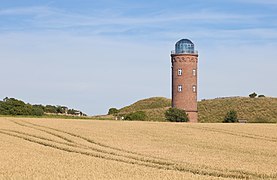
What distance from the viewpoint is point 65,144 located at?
3509cm

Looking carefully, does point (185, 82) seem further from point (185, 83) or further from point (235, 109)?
point (235, 109)

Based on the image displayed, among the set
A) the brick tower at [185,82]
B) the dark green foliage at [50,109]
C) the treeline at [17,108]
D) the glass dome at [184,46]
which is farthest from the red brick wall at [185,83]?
the dark green foliage at [50,109]

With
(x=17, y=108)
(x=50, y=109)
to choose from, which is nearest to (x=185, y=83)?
(x=17, y=108)

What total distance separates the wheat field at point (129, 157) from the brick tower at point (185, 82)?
41.4m

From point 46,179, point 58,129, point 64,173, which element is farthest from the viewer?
point 58,129

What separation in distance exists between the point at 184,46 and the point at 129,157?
62110mm

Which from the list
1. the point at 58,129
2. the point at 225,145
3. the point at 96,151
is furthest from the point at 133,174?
the point at 58,129

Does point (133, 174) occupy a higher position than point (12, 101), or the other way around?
point (12, 101)

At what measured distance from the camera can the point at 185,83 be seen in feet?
282

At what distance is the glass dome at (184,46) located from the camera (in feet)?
292

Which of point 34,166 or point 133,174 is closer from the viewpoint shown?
point 133,174

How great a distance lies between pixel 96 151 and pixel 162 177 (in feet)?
36.0

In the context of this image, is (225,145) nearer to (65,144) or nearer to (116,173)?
(65,144)

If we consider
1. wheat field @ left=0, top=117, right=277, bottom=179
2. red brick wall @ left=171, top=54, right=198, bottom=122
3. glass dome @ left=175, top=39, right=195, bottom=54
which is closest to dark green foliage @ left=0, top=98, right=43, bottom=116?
red brick wall @ left=171, top=54, right=198, bottom=122
